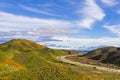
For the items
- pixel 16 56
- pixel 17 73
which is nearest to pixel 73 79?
pixel 17 73

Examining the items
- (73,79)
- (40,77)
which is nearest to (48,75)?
(40,77)

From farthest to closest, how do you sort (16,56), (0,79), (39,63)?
(16,56) < (39,63) < (0,79)

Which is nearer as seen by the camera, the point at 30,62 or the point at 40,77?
the point at 40,77

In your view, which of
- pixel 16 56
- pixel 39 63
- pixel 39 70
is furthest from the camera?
pixel 16 56

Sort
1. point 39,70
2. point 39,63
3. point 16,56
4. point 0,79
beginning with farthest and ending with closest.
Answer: point 16,56 < point 39,63 < point 39,70 < point 0,79

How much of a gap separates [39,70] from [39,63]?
241 ft

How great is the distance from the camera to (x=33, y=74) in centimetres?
6022

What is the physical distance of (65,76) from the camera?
200 feet

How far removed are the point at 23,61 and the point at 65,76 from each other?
8060 centimetres

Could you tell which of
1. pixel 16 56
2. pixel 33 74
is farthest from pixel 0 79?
pixel 16 56

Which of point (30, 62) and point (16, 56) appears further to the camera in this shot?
point (16, 56)

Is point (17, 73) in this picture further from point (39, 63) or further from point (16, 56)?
point (16, 56)

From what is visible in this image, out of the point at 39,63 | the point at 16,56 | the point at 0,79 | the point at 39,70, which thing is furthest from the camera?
the point at 16,56

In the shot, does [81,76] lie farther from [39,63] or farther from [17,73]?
[39,63]
